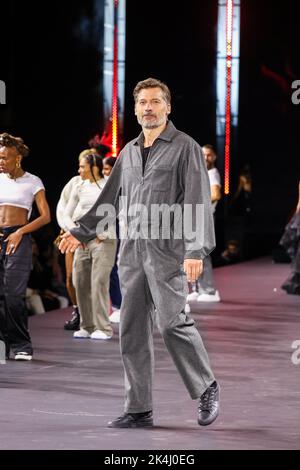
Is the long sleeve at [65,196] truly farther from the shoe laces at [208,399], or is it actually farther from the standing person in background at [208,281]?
the shoe laces at [208,399]

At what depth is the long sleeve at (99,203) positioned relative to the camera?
577 cm

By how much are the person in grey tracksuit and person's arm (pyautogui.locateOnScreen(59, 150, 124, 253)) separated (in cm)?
13

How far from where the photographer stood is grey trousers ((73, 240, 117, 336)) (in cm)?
887

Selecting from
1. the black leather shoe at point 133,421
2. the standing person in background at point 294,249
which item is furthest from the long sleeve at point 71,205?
the standing person in background at point 294,249

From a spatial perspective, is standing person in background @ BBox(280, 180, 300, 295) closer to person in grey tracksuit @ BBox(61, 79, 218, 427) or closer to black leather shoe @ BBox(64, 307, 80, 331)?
black leather shoe @ BBox(64, 307, 80, 331)

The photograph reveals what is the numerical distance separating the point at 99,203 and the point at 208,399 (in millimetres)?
1033

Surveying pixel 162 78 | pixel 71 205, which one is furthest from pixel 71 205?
pixel 162 78

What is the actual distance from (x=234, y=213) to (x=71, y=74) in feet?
24.9

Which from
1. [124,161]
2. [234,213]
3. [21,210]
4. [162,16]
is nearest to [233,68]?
[234,213]

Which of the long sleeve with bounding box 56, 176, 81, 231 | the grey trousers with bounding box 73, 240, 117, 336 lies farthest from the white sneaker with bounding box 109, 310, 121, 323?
the long sleeve with bounding box 56, 176, 81, 231

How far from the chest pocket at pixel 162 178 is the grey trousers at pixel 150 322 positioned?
0.25 meters

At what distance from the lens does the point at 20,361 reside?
7824 mm

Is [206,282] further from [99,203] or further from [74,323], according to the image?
[99,203]

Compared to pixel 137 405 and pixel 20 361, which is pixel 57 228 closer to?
pixel 20 361
